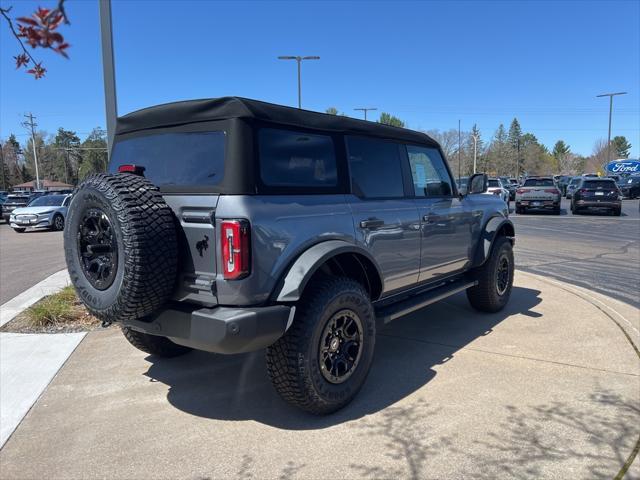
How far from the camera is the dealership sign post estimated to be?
43469 millimetres

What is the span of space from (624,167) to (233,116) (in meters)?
52.1

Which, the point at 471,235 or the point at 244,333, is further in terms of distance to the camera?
the point at 471,235

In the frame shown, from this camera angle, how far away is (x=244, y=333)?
2.70 m

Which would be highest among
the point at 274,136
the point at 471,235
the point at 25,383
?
the point at 274,136

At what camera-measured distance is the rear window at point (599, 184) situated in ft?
65.4

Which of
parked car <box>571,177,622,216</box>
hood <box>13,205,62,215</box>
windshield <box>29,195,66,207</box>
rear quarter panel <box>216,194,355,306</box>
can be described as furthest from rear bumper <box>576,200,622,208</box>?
windshield <box>29,195,66,207</box>

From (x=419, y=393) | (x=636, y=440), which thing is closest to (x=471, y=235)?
(x=419, y=393)

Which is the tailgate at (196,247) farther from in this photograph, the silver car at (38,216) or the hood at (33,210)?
the hood at (33,210)

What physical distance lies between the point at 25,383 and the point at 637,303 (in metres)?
6.93

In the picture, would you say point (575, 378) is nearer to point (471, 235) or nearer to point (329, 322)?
point (471, 235)

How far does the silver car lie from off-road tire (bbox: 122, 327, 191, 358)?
1639 centimetres

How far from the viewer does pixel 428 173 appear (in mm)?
4762

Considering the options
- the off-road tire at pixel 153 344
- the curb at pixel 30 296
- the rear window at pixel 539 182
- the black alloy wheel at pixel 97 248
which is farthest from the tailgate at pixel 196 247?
the rear window at pixel 539 182

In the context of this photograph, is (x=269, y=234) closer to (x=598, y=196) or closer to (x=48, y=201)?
(x=598, y=196)
